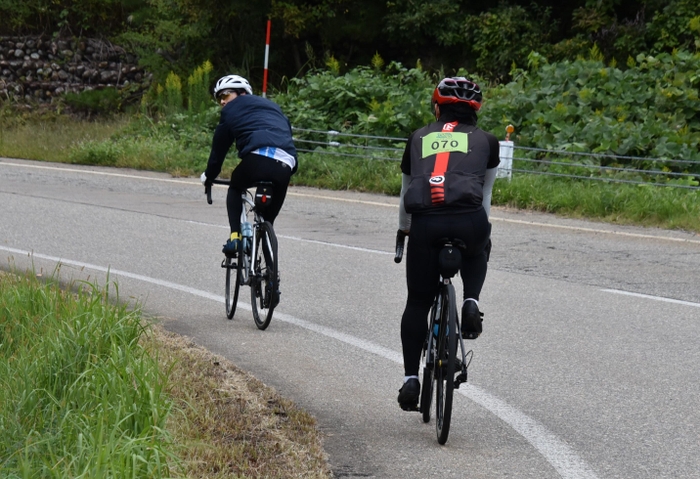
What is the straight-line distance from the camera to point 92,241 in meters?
12.3

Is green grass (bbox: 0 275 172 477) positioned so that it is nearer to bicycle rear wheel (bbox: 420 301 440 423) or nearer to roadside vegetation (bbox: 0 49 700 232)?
bicycle rear wheel (bbox: 420 301 440 423)

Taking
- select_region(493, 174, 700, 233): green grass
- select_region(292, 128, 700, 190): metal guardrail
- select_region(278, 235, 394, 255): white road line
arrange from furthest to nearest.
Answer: select_region(292, 128, 700, 190): metal guardrail, select_region(493, 174, 700, 233): green grass, select_region(278, 235, 394, 255): white road line

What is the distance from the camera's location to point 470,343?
7.96 metres

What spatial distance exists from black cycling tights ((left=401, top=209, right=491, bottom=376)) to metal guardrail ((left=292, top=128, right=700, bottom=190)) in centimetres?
1061

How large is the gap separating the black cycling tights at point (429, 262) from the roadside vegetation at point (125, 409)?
0.73 metres

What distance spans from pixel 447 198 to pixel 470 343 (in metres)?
2.76

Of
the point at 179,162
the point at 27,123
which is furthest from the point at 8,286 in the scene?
the point at 27,123

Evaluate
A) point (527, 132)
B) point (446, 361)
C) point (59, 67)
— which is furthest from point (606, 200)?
point (59, 67)

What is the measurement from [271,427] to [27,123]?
23.3m

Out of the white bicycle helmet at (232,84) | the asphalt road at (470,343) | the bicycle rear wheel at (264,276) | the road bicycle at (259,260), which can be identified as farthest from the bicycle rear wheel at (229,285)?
the white bicycle helmet at (232,84)

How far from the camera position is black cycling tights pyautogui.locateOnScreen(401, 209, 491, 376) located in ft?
17.9

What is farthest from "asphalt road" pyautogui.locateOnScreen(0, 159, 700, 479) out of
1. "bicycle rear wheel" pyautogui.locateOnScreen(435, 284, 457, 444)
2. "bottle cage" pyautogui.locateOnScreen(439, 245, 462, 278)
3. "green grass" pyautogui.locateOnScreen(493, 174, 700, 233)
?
"bottle cage" pyautogui.locateOnScreen(439, 245, 462, 278)

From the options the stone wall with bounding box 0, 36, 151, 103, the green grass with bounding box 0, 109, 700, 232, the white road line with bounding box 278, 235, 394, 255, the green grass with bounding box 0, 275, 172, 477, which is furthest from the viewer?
the stone wall with bounding box 0, 36, 151, 103

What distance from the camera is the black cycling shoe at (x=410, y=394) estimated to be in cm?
570
